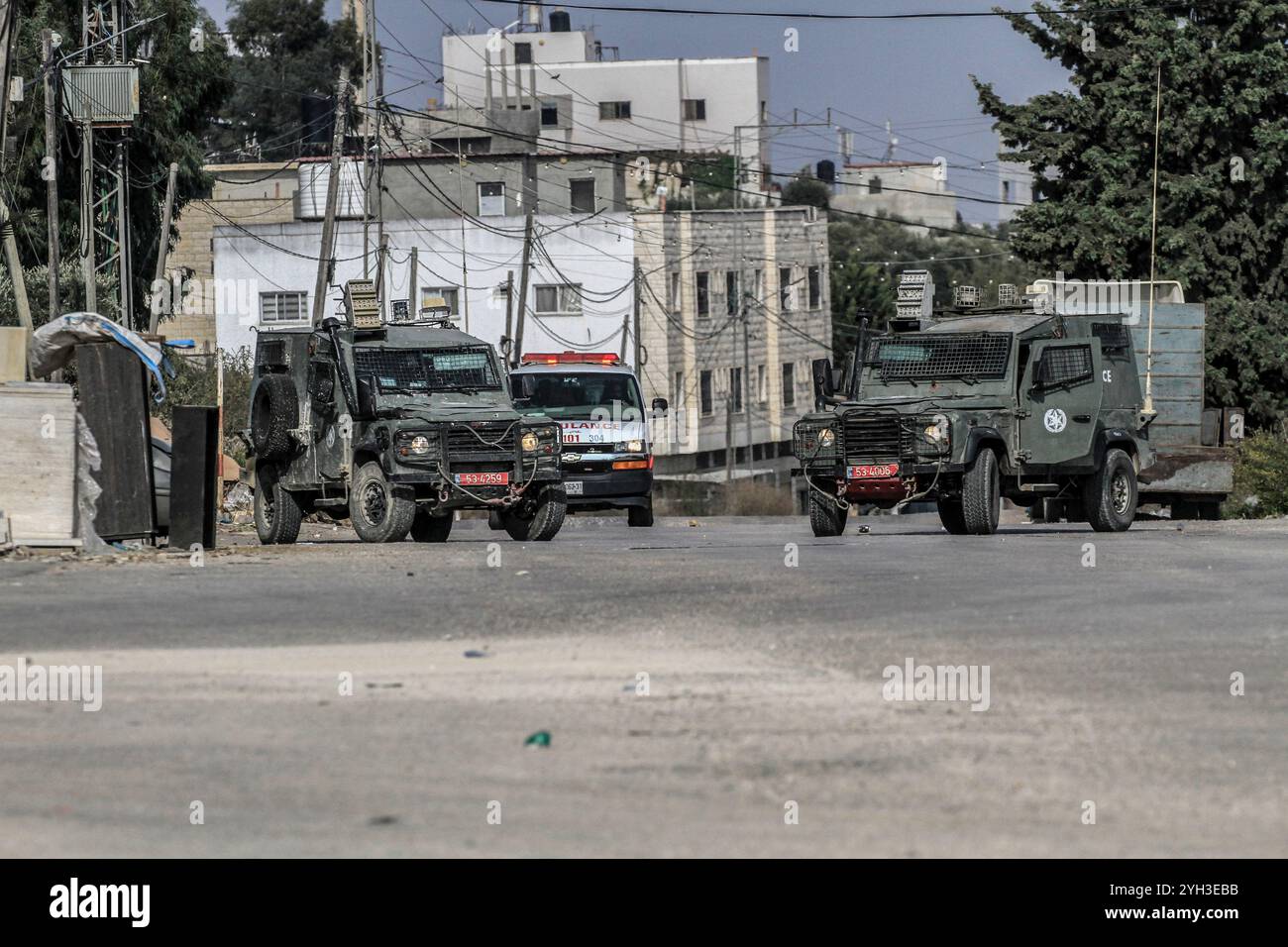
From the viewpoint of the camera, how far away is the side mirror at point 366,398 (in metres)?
21.7

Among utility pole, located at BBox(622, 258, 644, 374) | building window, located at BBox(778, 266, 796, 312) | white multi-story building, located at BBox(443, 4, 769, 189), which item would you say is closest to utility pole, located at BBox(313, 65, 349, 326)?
utility pole, located at BBox(622, 258, 644, 374)

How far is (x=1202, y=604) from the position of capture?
44.3 feet

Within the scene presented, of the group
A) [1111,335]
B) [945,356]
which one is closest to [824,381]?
[945,356]

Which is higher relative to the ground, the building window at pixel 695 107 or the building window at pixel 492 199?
the building window at pixel 695 107

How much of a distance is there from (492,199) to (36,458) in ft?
168

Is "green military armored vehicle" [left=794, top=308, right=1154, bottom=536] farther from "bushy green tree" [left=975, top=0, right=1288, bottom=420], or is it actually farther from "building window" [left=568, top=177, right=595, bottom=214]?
"building window" [left=568, top=177, right=595, bottom=214]

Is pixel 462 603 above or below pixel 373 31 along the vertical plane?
below

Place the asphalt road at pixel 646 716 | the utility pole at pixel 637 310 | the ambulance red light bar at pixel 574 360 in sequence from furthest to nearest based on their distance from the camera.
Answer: the utility pole at pixel 637 310 → the ambulance red light bar at pixel 574 360 → the asphalt road at pixel 646 716

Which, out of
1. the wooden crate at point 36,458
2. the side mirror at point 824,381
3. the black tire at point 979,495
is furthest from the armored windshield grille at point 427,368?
the black tire at point 979,495

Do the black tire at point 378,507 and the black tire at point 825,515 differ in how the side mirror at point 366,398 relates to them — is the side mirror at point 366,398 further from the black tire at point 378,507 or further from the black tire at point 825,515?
the black tire at point 825,515

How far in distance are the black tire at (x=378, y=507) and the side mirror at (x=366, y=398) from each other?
55 cm
